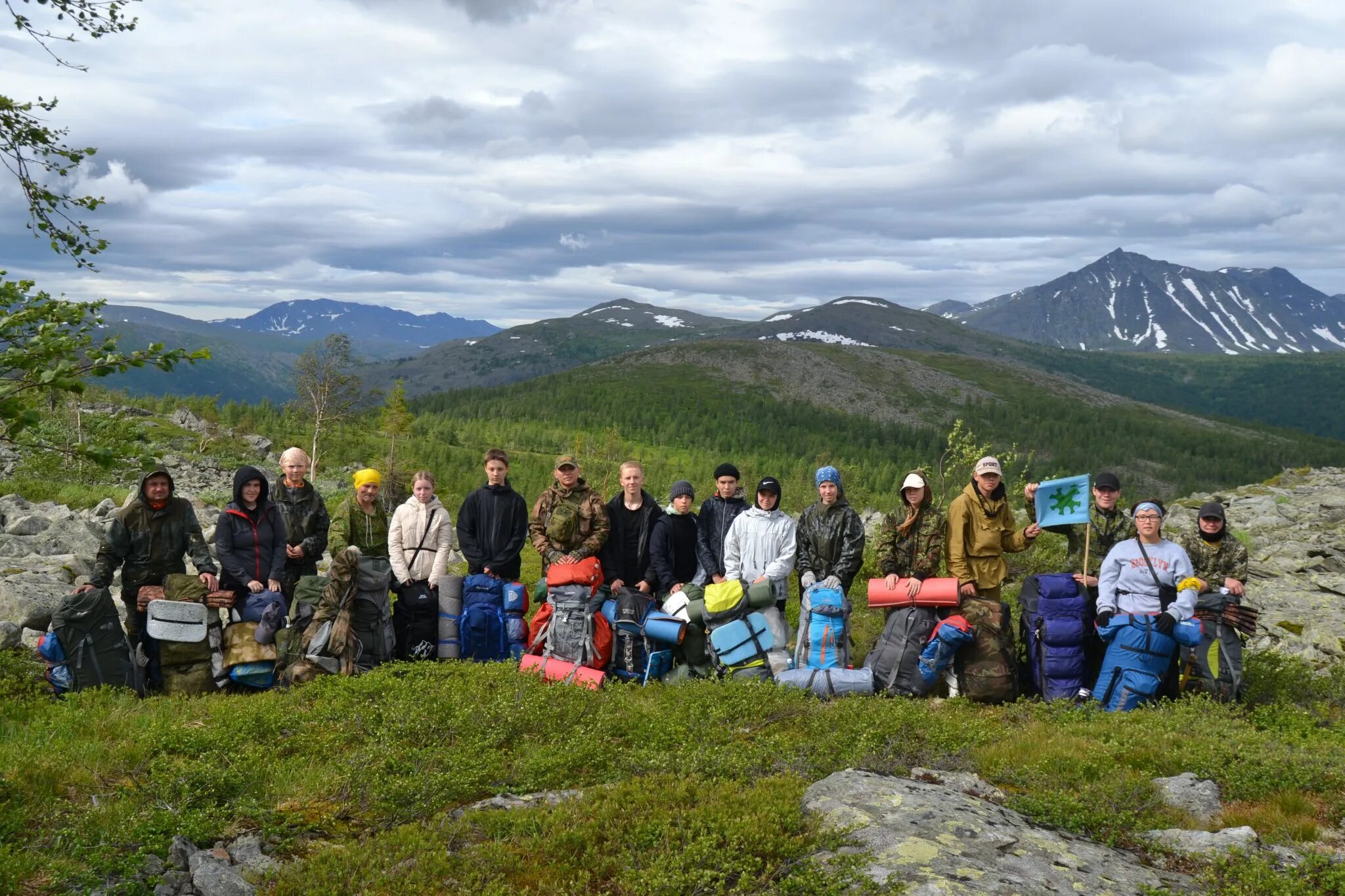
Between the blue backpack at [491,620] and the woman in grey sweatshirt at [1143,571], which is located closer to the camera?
the woman in grey sweatshirt at [1143,571]

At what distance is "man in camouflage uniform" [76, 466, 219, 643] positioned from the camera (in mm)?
10516

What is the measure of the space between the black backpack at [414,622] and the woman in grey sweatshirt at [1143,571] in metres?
8.88

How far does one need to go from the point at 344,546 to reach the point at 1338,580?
66.9ft

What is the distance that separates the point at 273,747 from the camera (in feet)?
27.0

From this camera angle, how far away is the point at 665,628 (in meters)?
11.0

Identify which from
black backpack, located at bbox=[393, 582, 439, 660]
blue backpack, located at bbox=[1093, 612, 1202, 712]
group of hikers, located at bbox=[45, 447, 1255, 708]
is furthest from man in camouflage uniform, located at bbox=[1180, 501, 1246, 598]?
black backpack, located at bbox=[393, 582, 439, 660]

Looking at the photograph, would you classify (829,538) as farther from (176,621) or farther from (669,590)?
(176,621)

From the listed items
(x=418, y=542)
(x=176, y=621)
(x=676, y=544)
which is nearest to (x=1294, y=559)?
(x=676, y=544)

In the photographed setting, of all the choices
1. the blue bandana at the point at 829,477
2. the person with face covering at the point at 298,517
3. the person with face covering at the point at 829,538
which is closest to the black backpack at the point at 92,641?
the person with face covering at the point at 298,517

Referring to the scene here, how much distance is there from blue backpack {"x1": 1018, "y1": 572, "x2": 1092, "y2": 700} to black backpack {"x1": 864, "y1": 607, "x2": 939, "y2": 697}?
134 centimetres

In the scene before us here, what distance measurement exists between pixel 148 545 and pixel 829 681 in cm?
885

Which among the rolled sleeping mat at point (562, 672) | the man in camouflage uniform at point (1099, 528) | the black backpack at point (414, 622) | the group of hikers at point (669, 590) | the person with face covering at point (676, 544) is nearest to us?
the rolled sleeping mat at point (562, 672)

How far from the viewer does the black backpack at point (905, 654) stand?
34.8 ft

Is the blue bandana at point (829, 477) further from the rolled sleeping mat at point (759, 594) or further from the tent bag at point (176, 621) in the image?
the tent bag at point (176, 621)
